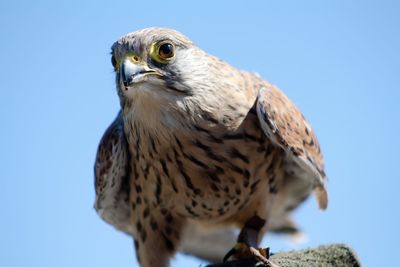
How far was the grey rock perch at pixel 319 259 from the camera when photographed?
4.91 metres

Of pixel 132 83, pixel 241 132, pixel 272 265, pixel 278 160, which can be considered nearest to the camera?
pixel 132 83

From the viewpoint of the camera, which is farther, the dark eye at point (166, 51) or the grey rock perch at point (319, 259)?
the grey rock perch at point (319, 259)

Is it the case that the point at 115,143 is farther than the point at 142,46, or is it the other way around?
the point at 115,143

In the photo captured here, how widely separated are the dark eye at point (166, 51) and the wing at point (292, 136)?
2.75ft

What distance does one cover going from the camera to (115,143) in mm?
5535

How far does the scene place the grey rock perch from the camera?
4910mm

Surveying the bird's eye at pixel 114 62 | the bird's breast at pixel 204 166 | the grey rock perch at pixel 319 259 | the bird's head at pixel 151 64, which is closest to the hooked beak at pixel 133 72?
the bird's head at pixel 151 64

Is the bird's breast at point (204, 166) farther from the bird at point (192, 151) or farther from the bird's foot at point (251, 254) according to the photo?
the bird's foot at point (251, 254)

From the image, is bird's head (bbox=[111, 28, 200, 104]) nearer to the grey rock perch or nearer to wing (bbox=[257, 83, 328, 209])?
wing (bbox=[257, 83, 328, 209])

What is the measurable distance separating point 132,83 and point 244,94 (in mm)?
1114

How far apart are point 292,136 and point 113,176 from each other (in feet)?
4.81

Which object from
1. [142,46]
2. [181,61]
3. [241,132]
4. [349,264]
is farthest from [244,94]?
[349,264]

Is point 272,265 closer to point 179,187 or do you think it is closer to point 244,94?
point 179,187

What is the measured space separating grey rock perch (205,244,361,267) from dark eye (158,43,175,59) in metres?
1.49
